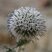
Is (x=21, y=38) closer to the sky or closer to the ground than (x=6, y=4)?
closer to the ground

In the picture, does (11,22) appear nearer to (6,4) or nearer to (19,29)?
(19,29)

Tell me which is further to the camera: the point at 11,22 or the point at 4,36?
the point at 4,36

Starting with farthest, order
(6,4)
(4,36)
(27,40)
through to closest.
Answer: (6,4)
(4,36)
(27,40)

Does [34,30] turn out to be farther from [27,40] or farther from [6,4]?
[6,4]

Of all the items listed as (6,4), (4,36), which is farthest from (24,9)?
(6,4)

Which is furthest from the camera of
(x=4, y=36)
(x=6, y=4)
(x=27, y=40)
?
(x=6, y=4)

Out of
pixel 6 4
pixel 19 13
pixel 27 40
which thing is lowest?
pixel 27 40

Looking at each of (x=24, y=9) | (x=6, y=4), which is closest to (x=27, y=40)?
(x=24, y=9)
